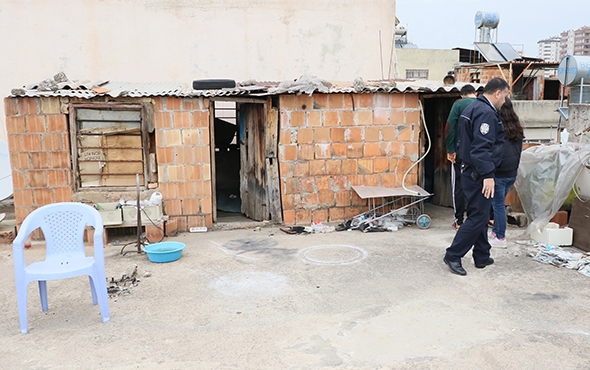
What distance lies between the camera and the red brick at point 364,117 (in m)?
7.14

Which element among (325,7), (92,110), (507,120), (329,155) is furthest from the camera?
(325,7)

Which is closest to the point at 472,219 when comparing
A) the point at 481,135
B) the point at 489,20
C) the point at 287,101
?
the point at 481,135

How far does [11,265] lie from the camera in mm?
5688

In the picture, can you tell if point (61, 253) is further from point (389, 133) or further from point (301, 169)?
point (389, 133)

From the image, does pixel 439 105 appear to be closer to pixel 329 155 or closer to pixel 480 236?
pixel 329 155

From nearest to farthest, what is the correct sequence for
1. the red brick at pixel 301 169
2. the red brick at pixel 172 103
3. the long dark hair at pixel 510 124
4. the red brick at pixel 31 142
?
the long dark hair at pixel 510 124, the red brick at pixel 31 142, the red brick at pixel 172 103, the red brick at pixel 301 169

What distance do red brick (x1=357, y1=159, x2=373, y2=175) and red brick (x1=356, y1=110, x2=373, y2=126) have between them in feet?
1.84

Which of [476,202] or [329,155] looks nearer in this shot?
[476,202]

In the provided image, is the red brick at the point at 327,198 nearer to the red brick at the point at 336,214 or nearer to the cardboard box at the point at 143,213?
the red brick at the point at 336,214

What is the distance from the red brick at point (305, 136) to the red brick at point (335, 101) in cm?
48

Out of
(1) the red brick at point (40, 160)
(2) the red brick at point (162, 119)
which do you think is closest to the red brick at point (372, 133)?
(2) the red brick at point (162, 119)

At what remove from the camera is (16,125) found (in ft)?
21.3

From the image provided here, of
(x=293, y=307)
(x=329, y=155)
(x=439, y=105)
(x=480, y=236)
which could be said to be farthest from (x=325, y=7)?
(x=293, y=307)

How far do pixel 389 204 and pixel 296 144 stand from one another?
5.74ft
